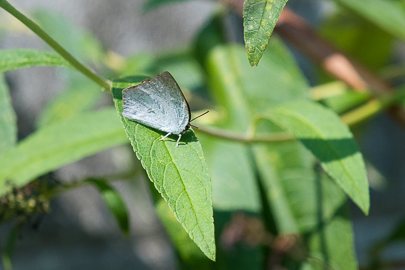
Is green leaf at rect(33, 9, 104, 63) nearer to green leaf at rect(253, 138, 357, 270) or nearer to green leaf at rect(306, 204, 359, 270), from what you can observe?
green leaf at rect(253, 138, 357, 270)

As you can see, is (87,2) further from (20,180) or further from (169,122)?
(169,122)

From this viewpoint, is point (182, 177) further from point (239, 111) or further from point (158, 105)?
point (239, 111)

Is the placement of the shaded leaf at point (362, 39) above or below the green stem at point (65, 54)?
below

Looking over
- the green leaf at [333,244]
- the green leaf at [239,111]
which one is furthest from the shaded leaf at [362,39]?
the green leaf at [333,244]

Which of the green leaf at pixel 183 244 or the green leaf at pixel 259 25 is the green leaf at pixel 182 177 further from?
the green leaf at pixel 183 244

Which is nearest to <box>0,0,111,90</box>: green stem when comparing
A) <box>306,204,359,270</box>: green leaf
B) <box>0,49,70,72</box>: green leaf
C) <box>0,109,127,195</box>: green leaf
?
<box>0,49,70,72</box>: green leaf

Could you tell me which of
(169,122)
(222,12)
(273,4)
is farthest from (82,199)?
(273,4)
